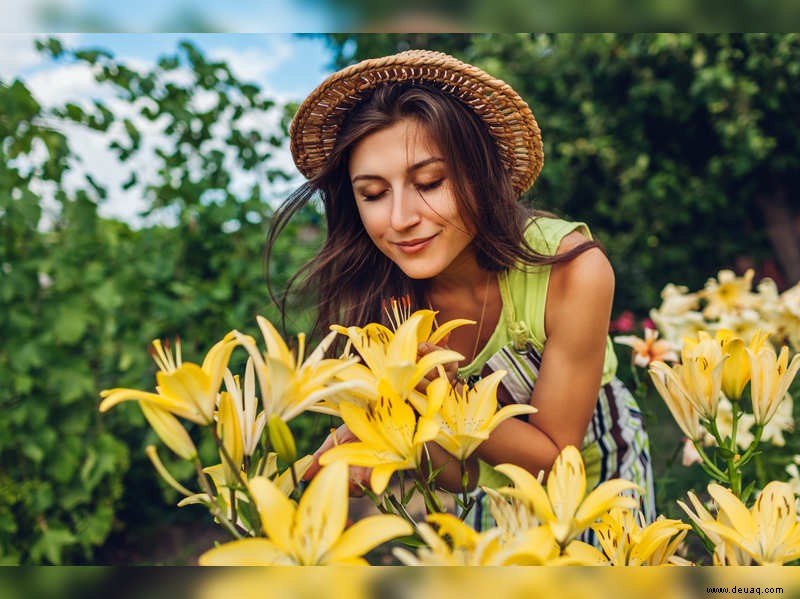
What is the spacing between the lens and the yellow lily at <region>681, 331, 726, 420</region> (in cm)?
59

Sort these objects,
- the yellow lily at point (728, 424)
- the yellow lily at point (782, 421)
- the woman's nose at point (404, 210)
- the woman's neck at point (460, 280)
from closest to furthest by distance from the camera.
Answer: the woman's nose at point (404, 210)
the woman's neck at point (460, 280)
the yellow lily at point (782, 421)
the yellow lily at point (728, 424)

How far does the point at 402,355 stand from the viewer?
1.64ft

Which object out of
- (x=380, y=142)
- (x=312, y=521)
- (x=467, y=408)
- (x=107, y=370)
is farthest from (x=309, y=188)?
(x=107, y=370)

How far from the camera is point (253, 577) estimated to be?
0.35m

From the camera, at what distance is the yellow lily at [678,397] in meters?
0.61

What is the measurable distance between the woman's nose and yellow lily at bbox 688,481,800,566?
0.68m

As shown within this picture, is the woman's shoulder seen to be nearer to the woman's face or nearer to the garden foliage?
the woman's face

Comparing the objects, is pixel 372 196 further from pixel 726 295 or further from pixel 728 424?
pixel 726 295

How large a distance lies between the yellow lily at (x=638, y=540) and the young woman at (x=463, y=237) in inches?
14.7

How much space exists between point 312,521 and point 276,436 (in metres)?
0.08

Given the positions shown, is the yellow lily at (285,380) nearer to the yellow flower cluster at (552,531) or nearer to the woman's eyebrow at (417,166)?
the yellow flower cluster at (552,531)

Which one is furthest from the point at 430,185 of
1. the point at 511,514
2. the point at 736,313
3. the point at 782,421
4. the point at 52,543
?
the point at 52,543

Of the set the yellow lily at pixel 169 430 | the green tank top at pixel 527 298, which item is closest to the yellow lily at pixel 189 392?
the yellow lily at pixel 169 430

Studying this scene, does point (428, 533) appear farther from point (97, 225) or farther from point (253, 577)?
point (97, 225)
